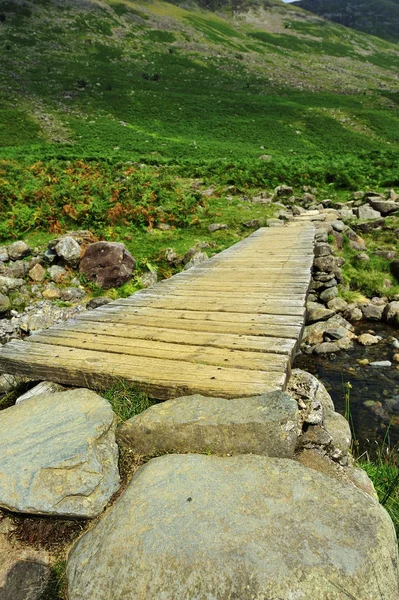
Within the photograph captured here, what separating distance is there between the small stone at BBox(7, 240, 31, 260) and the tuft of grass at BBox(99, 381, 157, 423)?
8.63m

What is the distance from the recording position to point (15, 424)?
3006 mm

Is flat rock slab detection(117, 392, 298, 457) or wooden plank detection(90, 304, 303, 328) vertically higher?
flat rock slab detection(117, 392, 298, 457)

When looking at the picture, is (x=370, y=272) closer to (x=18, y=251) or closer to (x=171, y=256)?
(x=171, y=256)

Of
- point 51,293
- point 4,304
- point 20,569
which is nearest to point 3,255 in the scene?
point 4,304

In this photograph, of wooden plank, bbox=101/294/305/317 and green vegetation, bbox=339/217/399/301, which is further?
green vegetation, bbox=339/217/399/301

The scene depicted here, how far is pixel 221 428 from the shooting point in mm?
2564

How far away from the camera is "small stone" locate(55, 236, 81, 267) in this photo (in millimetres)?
10320

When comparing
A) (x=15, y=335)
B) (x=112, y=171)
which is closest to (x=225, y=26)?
(x=112, y=171)

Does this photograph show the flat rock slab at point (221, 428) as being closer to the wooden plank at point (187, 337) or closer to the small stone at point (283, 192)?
the wooden plank at point (187, 337)

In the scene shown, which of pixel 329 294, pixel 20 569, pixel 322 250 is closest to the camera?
pixel 20 569

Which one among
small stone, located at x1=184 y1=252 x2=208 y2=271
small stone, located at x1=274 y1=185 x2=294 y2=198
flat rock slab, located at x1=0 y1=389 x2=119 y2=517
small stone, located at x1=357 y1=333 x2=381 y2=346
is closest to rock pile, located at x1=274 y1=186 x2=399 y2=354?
small stone, located at x1=357 y1=333 x2=381 y2=346

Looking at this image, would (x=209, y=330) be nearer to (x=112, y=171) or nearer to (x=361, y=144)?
(x=112, y=171)

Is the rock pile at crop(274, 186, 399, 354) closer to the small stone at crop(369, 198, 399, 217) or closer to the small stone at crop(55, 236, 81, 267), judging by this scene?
the small stone at crop(369, 198, 399, 217)

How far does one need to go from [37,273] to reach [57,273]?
54 centimetres
